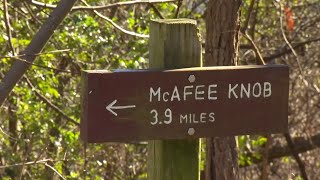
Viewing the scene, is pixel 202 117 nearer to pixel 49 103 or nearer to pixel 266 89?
pixel 266 89

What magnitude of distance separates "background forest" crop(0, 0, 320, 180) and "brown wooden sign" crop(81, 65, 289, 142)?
200 centimetres

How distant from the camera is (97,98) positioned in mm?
2705

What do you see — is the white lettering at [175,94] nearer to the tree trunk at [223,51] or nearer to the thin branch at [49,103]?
the tree trunk at [223,51]

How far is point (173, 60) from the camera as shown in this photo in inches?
114

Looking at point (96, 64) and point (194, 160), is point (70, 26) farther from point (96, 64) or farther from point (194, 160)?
point (194, 160)

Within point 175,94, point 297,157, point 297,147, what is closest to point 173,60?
point 175,94

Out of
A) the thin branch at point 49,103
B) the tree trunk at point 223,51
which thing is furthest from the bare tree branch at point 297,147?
the tree trunk at point 223,51

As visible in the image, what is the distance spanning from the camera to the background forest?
5.78 metres

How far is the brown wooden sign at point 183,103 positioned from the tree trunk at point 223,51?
0.96 metres

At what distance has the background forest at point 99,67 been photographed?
227 inches

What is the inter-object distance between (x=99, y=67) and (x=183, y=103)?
134 inches

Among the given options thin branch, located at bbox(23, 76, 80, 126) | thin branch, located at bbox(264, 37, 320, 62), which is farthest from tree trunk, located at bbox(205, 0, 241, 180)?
thin branch, located at bbox(264, 37, 320, 62)

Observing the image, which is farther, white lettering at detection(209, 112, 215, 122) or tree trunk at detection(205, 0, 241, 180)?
tree trunk at detection(205, 0, 241, 180)

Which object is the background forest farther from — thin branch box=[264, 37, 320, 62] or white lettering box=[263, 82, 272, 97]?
white lettering box=[263, 82, 272, 97]
